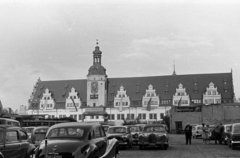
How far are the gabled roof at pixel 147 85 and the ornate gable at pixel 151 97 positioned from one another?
93 cm

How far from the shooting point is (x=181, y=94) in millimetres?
95312

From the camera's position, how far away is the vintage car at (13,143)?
11002 mm

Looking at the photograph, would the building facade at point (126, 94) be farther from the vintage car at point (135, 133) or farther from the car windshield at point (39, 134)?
the car windshield at point (39, 134)

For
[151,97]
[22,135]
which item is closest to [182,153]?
[22,135]

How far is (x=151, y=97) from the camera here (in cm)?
9706

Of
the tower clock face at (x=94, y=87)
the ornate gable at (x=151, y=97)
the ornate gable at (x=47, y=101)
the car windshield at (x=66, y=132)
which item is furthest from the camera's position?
the ornate gable at (x=47, y=101)

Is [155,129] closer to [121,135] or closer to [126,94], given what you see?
[121,135]

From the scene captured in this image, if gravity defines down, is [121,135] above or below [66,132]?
below

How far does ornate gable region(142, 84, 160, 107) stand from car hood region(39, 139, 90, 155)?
8644cm

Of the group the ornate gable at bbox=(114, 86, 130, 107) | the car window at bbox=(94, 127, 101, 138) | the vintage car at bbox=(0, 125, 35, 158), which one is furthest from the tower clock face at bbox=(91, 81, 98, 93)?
the car window at bbox=(94, 127, 101, 138)

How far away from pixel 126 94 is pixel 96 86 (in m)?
8.50

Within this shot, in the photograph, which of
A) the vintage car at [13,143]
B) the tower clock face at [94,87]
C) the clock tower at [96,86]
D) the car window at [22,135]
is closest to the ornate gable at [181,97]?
the clock tower at [96,86]

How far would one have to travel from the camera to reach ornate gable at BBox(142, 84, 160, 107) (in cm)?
9638

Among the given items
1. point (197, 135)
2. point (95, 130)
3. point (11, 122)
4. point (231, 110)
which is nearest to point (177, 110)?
point (231, 110)
